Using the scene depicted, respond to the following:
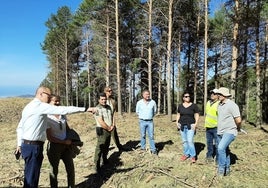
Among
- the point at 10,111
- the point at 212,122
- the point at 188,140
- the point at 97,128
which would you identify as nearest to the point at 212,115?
the point at 212,122

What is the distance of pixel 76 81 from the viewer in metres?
46.9

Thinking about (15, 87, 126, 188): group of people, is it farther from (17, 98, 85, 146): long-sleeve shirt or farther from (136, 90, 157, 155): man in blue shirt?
(136, 90, 157, 155): man in blue shirt

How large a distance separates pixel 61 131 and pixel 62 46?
36362 mm

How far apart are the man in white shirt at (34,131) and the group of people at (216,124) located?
10.9ft

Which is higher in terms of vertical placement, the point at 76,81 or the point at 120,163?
the point at 76,81

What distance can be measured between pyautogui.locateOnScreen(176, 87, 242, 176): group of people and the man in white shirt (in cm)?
334

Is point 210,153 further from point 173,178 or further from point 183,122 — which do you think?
point 173,178

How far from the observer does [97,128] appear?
809 centimetres

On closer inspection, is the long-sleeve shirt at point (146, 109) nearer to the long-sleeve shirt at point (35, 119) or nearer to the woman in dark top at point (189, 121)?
the woman in dark top at point (189, 121)

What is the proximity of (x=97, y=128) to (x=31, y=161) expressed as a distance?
2510 mm

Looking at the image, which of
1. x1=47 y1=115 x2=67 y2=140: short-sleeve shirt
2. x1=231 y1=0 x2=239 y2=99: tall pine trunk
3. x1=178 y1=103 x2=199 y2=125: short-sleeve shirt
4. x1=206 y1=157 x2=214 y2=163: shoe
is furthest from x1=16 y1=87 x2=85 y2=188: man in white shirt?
x1=231 y1=0 x2=239 y2=99: tall pine trunk

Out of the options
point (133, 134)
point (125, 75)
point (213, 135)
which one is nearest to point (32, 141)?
point (213, 135)

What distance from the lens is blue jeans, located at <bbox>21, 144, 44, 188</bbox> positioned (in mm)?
5688

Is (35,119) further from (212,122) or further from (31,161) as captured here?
(212,122)
